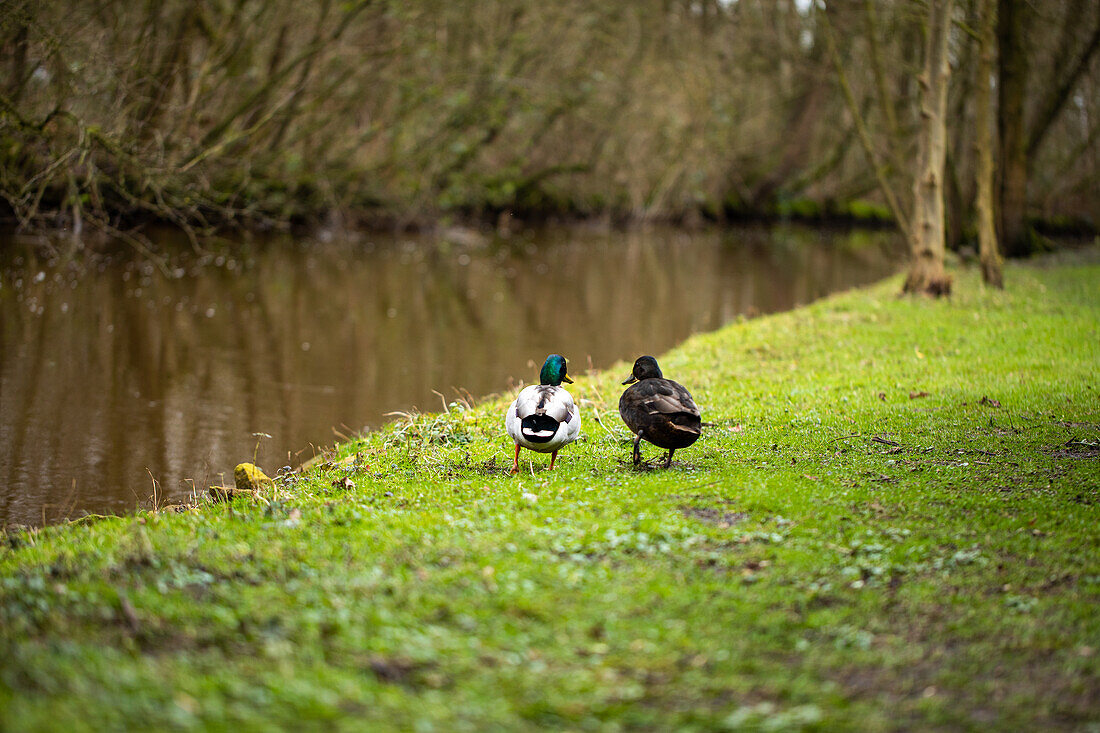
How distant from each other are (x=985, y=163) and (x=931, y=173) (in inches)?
102

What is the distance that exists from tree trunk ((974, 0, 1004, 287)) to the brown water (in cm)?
537

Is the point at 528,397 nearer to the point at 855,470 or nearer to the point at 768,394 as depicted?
the point at 855,470

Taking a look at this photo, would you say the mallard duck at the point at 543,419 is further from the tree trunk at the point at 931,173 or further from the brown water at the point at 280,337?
the tree trunk at the point at 931,173

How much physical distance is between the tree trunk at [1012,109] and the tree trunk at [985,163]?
5570mm

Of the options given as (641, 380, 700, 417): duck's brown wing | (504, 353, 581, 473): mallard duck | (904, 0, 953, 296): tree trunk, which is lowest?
(504, 353, 581, 473): mallard duck

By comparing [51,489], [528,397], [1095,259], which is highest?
[1095,259]

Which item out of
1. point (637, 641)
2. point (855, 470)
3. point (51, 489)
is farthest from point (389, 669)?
point (51, 489)

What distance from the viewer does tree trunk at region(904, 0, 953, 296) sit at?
18.0 meters

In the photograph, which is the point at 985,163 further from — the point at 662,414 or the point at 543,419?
the point at 543,419

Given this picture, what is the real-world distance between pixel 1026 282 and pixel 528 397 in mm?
16750

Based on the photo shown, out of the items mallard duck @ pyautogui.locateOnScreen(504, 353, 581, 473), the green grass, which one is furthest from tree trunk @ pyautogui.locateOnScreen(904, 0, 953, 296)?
mallard duck @ pyautogui.locateOnScreen(504, 353, 581, 473)

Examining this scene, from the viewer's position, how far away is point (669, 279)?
92.7ft

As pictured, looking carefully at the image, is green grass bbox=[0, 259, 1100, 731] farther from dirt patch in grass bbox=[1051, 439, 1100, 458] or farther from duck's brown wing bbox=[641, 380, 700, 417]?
duck's brown wing bbox=[641, 380, 700, 417]

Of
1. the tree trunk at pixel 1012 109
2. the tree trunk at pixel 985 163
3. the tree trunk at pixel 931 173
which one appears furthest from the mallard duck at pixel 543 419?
the tree trunk at pixel 1012 109
